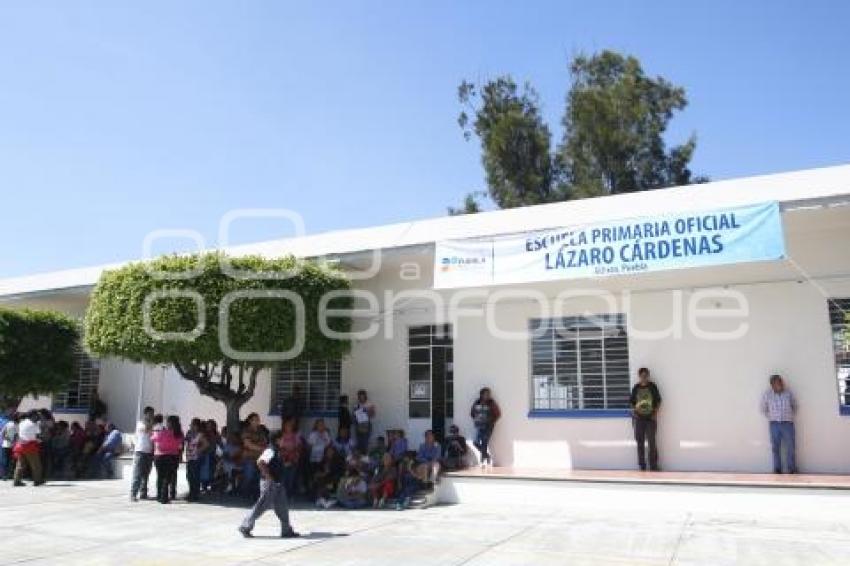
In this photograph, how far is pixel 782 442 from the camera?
35.0 feet

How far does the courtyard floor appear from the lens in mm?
7633

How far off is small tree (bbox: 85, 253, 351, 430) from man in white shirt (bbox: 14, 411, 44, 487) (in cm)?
296

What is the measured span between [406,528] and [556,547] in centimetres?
211

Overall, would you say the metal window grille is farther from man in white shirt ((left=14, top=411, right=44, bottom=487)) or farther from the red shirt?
man in white shirt ((left=14, top=411, right=44, bottom=487))

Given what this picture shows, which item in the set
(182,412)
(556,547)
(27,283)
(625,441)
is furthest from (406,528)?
(27,283)

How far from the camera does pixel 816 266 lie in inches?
432

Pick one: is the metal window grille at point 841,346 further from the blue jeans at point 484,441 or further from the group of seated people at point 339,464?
the group of seated people at point 339,464

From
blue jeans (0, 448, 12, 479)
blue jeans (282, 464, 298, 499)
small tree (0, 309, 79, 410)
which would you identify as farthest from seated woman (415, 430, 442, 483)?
small tree (0, 309, 79, 410)

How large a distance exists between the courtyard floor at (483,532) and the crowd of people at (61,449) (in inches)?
132

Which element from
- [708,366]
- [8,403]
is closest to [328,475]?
[708,366]

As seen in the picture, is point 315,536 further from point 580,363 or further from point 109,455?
point 109,455

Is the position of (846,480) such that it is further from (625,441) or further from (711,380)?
(625,441)

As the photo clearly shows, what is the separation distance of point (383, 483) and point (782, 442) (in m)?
5.85

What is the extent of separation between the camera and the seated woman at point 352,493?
1130 cm
